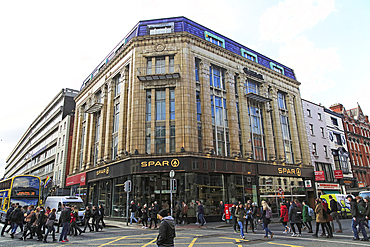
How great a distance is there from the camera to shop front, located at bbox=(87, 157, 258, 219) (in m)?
22.9

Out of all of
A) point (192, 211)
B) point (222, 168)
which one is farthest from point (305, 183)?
point (192, 211)

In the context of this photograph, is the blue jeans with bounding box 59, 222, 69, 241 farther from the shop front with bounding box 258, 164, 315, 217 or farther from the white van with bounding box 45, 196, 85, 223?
the shop front with bounding box 258, 164, 315, 217

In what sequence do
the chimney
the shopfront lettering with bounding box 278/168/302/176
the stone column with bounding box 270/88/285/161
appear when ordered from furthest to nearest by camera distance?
the chimney, the stone column with bounding box 270/88/285/161, the shopfront lettering with bounding box 278/168/302/176

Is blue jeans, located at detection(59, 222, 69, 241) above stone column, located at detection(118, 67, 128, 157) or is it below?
below

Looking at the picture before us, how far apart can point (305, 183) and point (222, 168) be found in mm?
16515

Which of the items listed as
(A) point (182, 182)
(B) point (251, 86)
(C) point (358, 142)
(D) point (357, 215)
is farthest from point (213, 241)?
(C) point (358, 142)

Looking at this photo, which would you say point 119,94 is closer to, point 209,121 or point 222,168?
point 209,121

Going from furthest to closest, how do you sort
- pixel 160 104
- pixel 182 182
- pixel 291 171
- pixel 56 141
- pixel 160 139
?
pixel 56 141 < pixel 291 171 < pixel 160 104 < pixel 160 139 < pixel 182 182

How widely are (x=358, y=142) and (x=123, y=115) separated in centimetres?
4860

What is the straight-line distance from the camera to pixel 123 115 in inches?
1077

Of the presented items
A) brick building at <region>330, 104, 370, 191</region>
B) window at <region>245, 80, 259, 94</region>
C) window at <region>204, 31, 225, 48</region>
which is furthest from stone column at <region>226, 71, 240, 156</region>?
brick building at <region>330, 104, 370, 191</region>

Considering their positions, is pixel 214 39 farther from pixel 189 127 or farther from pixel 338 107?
pixel 338 107

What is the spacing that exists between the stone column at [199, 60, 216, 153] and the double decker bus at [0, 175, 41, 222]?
16.1m

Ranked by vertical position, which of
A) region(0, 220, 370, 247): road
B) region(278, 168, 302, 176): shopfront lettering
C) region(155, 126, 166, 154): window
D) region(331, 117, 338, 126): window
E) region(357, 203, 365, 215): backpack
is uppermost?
region(331, 117, 338, 126): window
